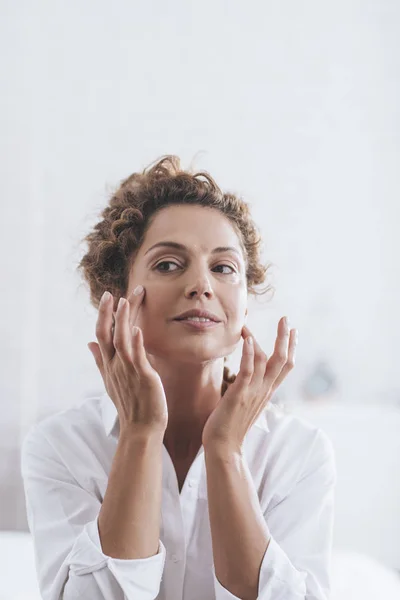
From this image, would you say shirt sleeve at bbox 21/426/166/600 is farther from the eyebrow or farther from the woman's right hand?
the eyebrow

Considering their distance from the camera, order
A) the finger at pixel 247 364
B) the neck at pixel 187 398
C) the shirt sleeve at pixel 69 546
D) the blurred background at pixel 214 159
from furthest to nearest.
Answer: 1. the blurred background at pixel 214 159
2. the neck at pixel 187 398
3. the finger at pixel 247 364
4. the shirt sleeve at pixel 69 546

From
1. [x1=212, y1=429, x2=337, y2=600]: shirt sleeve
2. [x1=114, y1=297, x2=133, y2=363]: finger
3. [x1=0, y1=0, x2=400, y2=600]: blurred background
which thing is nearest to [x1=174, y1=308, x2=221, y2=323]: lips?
[x1=114, y1=297, x2=133, y2=363]: finger

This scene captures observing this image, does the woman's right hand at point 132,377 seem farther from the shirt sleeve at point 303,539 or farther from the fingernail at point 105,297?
the shirt sleeve at point 303,539

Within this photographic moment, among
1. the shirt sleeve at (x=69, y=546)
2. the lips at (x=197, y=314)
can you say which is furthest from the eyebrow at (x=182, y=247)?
the shirt sleeve at (x=69, y=546)

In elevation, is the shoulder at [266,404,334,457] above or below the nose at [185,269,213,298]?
below

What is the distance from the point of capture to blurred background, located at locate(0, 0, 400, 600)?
2.41m

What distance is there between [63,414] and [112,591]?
37 cm

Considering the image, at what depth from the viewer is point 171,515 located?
3.92 feet

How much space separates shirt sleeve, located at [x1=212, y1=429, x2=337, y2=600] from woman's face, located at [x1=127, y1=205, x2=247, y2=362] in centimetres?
26


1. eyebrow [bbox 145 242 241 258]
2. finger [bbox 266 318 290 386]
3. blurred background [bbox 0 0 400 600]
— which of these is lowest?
Answer: finger [bbox 266 318 290 386]

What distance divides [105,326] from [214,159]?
144 cm

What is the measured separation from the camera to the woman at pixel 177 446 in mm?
1029

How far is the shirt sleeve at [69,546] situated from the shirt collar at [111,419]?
0.35 feet

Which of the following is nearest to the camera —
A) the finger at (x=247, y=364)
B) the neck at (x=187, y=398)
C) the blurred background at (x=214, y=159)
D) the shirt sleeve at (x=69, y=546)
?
the shirt sleeve at (x=69, y=546)
